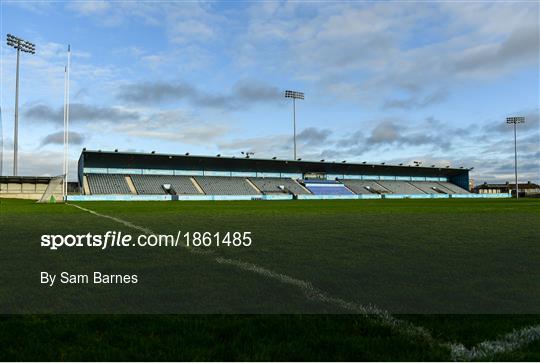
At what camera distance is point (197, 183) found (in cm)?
6269

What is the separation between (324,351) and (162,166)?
62.1 m

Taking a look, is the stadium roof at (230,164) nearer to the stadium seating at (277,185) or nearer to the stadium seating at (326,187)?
the stadium seating at (277,185)

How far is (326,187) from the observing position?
230 ft

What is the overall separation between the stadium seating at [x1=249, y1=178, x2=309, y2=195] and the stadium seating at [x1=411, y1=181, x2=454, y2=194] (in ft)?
83.5

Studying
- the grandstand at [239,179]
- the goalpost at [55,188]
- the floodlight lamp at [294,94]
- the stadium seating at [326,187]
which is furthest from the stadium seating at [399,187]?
the goalpost at [55,188]

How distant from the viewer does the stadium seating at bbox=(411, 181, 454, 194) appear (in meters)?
78.9

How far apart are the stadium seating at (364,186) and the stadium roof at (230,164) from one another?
218 cm

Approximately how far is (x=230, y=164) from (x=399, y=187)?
103 feet

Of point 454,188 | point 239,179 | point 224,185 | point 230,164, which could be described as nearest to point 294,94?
point 230,164

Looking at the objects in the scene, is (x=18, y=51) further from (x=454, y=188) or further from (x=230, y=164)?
(x=454, y=188)

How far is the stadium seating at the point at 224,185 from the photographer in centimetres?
6175

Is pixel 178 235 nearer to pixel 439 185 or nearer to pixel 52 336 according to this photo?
pixel 52 336

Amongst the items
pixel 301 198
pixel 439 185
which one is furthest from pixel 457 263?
pixel 439 185

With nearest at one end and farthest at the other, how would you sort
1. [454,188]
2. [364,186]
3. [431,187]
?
[364,186]
[431,187]
[454,188]
